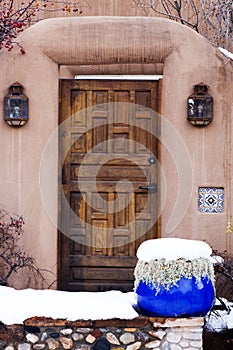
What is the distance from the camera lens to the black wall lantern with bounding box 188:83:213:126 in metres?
5.64

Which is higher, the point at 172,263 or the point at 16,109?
the point at 16,109

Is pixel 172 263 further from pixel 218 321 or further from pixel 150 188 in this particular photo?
pixel 150 188

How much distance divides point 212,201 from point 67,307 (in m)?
1.93

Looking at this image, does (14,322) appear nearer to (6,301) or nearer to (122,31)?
(6,301)

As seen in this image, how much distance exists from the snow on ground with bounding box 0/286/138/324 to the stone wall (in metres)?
0.05

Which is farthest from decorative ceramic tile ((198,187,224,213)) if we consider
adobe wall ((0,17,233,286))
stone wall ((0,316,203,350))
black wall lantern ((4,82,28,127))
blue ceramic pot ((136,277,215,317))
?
black wall lantern ((4,82,28,127))

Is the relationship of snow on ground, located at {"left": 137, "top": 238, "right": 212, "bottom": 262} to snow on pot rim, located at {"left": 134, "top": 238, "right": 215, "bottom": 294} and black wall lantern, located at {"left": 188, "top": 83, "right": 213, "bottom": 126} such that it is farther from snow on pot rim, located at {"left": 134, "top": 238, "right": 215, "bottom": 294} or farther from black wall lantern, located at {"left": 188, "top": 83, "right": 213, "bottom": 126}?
black wall lantern, located at {"left": 188, "top": 83, "right": 213, "bottom": 126}

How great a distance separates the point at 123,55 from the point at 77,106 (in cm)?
70

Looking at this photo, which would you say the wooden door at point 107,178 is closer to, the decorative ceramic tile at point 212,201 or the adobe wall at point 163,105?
the adobe wall at point 163,105

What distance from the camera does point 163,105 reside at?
575 centimetres

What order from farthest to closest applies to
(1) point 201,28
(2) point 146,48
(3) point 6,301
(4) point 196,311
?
(1) point 201,28, (2) point 146,48, (3) point 6,301, (4) point 196,311

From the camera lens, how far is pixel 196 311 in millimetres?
4391

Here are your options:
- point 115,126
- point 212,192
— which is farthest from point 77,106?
point 212,192

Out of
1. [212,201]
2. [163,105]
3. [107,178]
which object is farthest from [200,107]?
[107,178]
